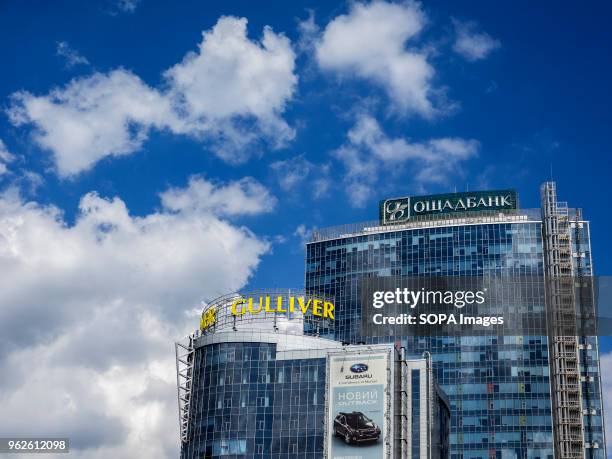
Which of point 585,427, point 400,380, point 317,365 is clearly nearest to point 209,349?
point 317,365

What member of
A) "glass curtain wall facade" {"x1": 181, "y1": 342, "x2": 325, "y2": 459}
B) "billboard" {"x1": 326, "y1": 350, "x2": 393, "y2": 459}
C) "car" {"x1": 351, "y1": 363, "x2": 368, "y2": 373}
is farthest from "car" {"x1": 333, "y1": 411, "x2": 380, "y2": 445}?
"car" {"x1": 351, "y1": 363, "x2": 368, "y2": 373}

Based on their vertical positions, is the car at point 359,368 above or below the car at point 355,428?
above

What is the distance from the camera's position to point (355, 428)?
144 meters

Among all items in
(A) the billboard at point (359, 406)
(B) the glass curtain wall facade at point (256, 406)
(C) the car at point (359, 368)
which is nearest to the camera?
(A) the billboard at point (359, 406)

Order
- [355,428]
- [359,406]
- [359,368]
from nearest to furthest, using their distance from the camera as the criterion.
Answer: [355,428], [359,406], [359,368]

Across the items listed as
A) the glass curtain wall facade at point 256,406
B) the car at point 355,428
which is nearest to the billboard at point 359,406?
the car at point 355,428

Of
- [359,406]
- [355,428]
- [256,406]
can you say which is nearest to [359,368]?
[359,406]

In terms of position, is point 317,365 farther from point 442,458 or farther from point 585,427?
point 585,427

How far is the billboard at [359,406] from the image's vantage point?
142 m

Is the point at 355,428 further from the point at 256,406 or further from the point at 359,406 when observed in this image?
the point at 256,406

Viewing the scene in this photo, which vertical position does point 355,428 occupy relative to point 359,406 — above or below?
below

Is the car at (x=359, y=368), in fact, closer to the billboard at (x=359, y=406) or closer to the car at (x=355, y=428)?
the billboard at (x=359, y=406)

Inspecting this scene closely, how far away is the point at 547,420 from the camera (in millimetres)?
195875

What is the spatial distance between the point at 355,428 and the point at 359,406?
3.31 metres
